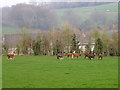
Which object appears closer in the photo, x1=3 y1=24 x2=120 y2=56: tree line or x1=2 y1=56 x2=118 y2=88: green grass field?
x1=2 y1=56 x2=118 y2=88: green grass field

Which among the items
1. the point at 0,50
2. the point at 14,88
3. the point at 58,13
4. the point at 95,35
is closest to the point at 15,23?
the point at 58,13

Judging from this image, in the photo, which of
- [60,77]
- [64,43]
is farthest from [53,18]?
[60,77]

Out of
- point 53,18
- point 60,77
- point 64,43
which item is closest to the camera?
point 60,77

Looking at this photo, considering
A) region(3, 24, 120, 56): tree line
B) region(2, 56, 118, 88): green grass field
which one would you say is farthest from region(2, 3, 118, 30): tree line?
region(2, 56, 118, 88): green grass field

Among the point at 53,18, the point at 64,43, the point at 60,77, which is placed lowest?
the point at 60,77

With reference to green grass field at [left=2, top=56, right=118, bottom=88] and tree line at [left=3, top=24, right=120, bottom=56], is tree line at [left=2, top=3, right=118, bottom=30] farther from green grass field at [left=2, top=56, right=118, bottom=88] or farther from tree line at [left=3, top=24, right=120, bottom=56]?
green grass field at [left=2, top=56, right=118, bottom=88]

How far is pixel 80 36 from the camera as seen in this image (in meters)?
139

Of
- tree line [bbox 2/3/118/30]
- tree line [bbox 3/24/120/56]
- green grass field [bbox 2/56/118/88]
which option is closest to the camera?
green grass field [bbox 2/56/118/88]

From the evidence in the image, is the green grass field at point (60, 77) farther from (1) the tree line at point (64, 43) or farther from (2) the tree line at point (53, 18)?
(2) the tree line at point (53, 18)

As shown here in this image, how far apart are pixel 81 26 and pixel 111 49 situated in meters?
87.8

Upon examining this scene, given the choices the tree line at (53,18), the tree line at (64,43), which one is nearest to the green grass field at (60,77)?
the tree line at (64,43)

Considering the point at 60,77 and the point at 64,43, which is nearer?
the point at 60,77

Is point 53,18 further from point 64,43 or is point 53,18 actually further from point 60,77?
point 60,77

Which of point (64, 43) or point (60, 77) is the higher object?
point (64, 43)
